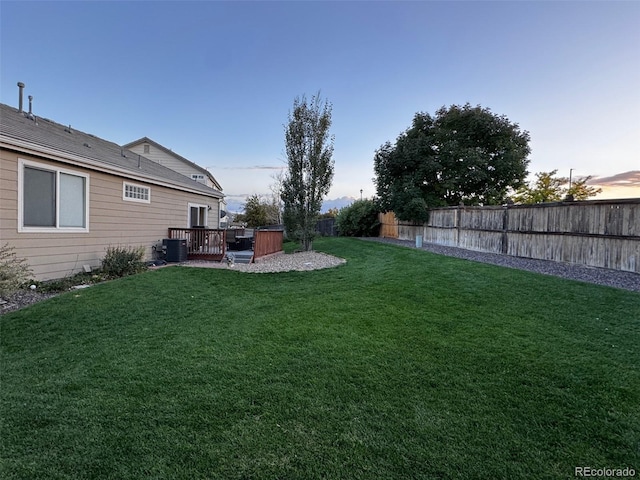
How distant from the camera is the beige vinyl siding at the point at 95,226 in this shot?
611cm

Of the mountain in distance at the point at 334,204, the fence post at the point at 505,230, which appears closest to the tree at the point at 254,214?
the mountain in distance at the point at 334,204

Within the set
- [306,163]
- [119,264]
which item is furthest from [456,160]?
[119,264]

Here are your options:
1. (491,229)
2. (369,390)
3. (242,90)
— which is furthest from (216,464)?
(242,90)

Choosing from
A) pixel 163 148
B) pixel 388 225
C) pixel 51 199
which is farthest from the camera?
pixel 163 148

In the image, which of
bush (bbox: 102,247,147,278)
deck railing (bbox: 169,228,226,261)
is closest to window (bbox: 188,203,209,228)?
deck railing (bbox: 169,228,226,261)

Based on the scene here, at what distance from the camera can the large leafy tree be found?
17.3 m

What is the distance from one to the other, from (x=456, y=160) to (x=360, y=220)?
7573mm

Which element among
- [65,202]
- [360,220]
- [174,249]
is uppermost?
[360,220]

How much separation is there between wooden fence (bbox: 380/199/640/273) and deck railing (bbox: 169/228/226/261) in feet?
30.5

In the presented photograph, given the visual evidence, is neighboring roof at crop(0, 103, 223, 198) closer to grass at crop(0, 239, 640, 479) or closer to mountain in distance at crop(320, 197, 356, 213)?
grass at crop(0, 239, 640, 479)

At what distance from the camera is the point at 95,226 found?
8062 millimetres

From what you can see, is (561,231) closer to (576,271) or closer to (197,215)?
(576,271)

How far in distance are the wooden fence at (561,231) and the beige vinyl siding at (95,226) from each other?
→ 11.3 m

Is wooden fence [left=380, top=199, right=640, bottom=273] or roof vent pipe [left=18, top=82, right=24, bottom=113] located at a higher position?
roof vent pipe [left=18, top=82, right=24, bottom=113]
